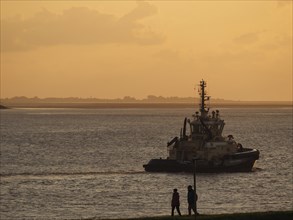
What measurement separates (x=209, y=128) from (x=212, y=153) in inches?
104

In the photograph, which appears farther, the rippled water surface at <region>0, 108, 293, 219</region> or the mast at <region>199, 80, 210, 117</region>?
the mast at <region>199, 80, 210, 117</region>

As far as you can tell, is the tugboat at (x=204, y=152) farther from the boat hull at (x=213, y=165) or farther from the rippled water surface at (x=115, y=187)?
the rippled water surface at (x=115, y=187)

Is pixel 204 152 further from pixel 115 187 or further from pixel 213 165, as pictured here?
pixel 115 187

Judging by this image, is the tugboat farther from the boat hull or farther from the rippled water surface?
the rippled water surface

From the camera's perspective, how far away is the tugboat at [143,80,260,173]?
86.8 metres

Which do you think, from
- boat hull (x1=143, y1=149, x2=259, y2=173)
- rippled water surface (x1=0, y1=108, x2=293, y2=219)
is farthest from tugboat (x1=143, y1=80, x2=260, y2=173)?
rippled water surface (x1=0, y1=108, x2=293, y2=219)

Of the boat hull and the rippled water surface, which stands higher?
the boat hull

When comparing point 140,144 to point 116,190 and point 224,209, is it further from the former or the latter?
point 224,209

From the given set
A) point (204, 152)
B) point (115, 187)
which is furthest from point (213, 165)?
point (115, 187)

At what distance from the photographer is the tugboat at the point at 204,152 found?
86.8 meters

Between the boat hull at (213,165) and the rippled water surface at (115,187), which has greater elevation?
the boat hull at (213,165)

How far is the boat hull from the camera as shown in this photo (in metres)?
86.6

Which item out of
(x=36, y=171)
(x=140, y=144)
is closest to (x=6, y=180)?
(x=36, y=171)

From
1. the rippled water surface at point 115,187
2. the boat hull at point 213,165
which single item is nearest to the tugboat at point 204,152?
the boat hull at point 213,165
